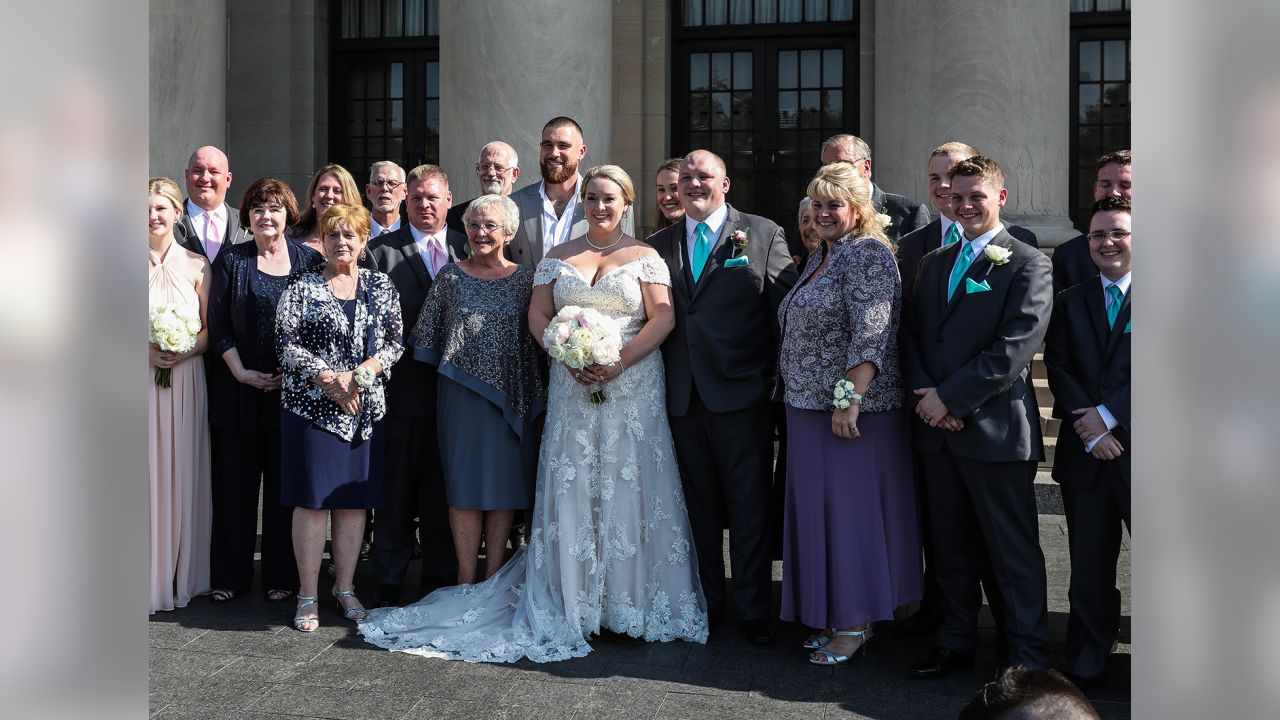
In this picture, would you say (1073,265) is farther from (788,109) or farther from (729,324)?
(788,109)

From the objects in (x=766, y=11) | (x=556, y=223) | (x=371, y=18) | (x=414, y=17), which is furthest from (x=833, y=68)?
(x=556, y=223)

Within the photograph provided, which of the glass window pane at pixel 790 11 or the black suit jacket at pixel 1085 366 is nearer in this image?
the black suit jacket at pixel 1085 366

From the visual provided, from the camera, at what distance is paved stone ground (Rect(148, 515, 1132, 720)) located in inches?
205

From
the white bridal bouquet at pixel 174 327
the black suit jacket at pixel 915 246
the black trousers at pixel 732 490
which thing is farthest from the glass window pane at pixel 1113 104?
the white bridal bouquet at pixel 174 327

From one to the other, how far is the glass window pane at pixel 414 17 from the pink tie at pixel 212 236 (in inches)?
338

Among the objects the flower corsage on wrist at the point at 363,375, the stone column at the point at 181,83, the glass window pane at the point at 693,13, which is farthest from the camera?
the glass window pane at the point at 693,13

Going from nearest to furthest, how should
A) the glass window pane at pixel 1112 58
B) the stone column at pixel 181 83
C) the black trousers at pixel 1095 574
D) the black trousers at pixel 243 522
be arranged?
the black trousers at pixel 1095 574
the black trousers at pixel 243 522
the stone column at pixel 181 83
the glass window pane at pixel 1112 58

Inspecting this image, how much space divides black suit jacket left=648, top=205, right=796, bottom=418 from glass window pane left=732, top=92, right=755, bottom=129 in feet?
27.9

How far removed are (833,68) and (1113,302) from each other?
9.69m

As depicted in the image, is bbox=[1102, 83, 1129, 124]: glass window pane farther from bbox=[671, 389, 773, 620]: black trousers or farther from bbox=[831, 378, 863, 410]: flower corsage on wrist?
bbox=[831, 378, 863, 410]: flower corsage on wrist

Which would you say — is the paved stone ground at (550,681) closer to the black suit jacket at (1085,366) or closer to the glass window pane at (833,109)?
the black suit jacket at (1085,366)

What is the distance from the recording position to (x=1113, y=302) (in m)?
5.48

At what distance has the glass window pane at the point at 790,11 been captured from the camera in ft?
48.0
